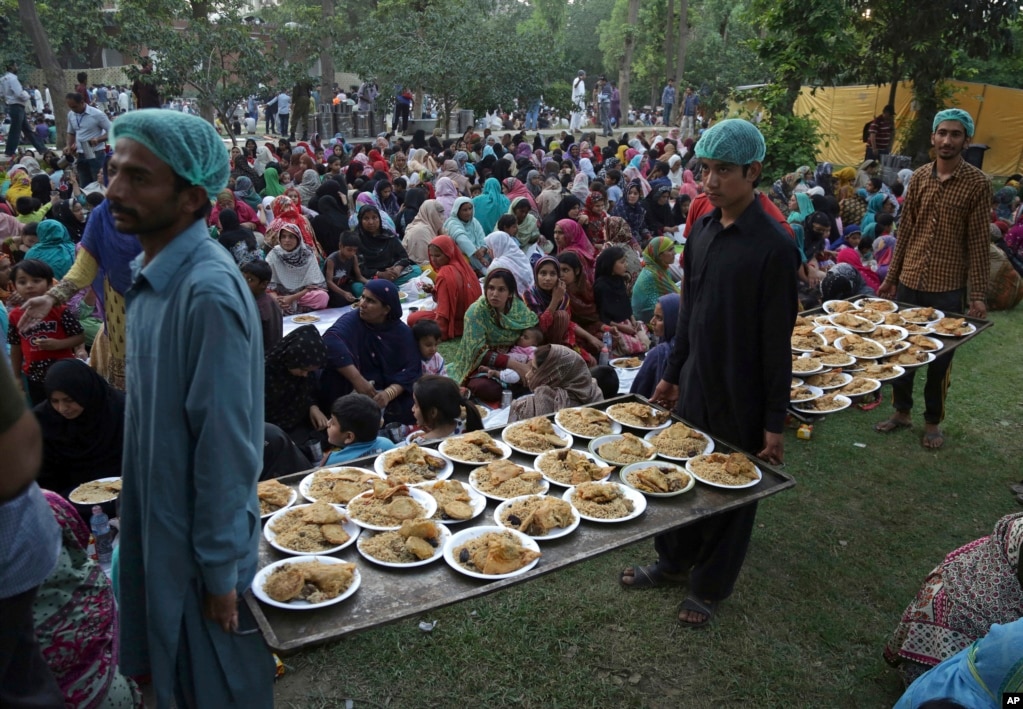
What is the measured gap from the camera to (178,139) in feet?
5.44

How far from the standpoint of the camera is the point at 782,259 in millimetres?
2838

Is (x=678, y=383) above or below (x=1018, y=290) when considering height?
above

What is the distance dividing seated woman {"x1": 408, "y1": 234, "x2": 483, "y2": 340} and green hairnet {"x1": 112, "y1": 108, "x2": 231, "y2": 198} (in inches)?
211

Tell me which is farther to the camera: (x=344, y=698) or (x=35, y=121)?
(x=35, y=121)

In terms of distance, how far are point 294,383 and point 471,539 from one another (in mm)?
2532

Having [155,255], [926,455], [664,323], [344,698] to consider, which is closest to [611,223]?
[664,323]

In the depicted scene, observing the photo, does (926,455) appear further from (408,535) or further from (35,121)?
(35,121)

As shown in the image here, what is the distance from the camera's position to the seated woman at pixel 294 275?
25.0ft

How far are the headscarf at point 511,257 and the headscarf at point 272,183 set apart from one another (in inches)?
195

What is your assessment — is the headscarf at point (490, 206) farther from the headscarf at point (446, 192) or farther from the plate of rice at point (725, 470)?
the plate of rice at point (725, 470)

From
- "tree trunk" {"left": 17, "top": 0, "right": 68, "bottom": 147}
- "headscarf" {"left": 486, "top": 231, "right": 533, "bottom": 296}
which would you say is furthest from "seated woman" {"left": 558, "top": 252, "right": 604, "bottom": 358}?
"tree trunk" {"left": 17, "top": 0, "right": 68, "bottom": 147}

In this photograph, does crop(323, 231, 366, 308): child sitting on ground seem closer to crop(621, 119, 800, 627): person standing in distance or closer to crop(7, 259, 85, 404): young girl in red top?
crop(7, 259, 85, 404): young girl in red top

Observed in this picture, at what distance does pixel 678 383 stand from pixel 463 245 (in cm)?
524

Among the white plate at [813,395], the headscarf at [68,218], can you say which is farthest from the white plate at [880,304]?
the headscarf at [68,218]
